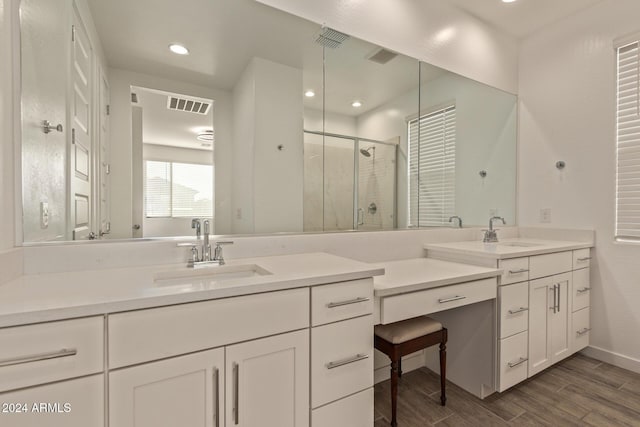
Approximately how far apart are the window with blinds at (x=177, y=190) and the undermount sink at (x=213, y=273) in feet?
0.98

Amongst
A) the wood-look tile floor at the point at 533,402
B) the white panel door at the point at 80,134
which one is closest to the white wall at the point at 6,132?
the white panel door at the point at 80,134

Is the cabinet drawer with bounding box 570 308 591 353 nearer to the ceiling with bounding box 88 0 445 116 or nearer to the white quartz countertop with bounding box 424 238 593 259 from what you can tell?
the white quartz countertop with bounding box 424 238 593 259

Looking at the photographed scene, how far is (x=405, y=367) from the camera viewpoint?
82.2 inches

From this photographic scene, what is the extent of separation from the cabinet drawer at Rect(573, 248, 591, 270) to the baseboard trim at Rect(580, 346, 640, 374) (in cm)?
66

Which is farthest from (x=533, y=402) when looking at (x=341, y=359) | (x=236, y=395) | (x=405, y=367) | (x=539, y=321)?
(x=236, y=395)

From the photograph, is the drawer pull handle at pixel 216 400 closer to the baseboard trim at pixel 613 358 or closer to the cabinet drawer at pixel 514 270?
the cabinet drawer at pixel 514 270

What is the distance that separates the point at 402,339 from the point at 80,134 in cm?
177

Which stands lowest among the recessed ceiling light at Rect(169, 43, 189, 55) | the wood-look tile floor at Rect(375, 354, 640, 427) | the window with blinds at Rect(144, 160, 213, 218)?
the wood-look tile floor at Rect(375, 354, 640, 427)

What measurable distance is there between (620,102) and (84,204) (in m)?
3.48

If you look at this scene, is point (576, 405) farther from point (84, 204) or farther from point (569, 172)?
point (84, 204)

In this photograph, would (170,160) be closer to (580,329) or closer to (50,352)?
(50,352)

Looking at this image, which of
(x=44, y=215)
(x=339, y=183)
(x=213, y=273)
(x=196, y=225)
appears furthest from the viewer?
(x=339, y=183)

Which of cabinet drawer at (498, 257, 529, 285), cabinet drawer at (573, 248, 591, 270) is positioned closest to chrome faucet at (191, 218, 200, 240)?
cabinet drawer at (498, 257, 529, 285)

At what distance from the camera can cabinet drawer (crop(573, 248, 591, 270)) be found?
7.14ft
